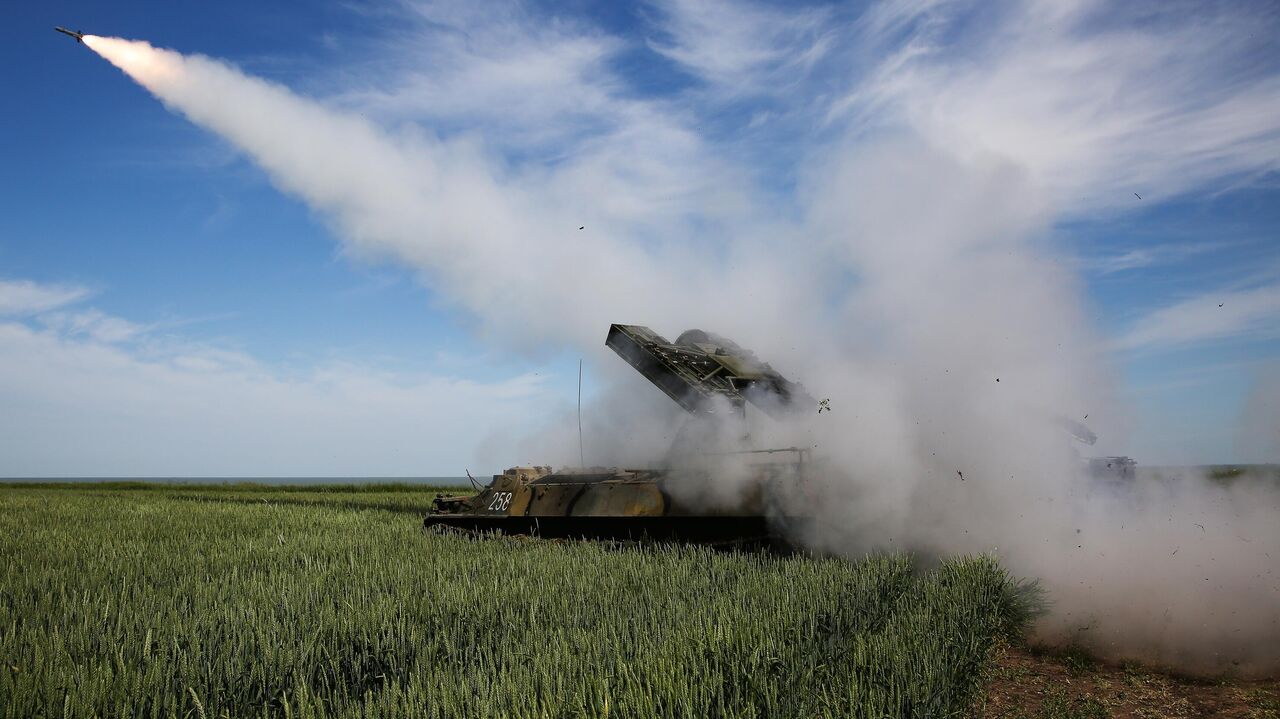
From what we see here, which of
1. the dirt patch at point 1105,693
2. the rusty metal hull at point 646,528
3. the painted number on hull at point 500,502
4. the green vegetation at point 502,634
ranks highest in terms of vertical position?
the painted number on hull at point 500,502

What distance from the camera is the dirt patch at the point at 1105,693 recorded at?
20.3 ft

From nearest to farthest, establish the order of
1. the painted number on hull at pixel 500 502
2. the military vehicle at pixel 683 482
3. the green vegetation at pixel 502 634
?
the green vegetation at pixel 502 634
the military vehicle at pixel 683 482
the painted number on hull at pixel 500 502

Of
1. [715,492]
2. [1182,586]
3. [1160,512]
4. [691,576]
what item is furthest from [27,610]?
[1160,512]

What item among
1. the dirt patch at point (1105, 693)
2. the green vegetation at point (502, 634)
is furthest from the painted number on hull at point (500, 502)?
the dirt patch at point (1105, 693)

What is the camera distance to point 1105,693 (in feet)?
22.0

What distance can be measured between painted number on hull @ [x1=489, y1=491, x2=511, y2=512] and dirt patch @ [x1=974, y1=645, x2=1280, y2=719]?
9.08 metres

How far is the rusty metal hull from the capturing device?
452 inches

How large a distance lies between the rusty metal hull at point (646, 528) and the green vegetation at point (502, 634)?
1.19m

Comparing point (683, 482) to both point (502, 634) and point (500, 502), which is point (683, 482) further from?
point (502, 634)

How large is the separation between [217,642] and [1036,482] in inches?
392

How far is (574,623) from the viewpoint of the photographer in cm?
647

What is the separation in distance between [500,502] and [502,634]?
8.20 metres

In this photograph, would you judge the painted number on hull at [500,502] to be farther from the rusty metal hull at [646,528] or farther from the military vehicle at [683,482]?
the rusty metal hull at [646,528]

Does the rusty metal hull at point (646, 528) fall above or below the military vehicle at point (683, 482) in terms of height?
below
